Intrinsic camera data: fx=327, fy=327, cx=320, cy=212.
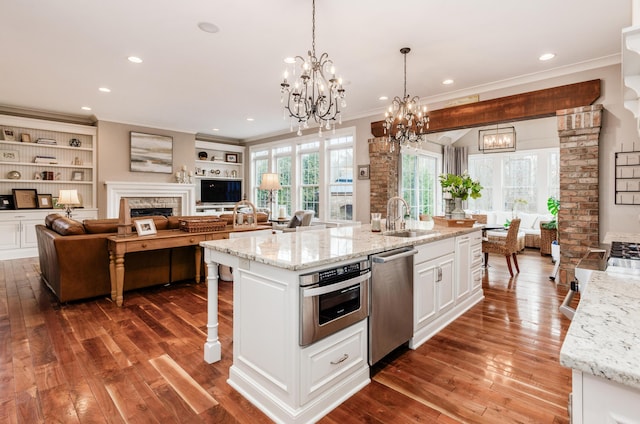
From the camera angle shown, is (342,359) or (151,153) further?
(151,153)

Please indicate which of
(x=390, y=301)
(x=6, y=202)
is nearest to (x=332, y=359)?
(x=390, y=301)

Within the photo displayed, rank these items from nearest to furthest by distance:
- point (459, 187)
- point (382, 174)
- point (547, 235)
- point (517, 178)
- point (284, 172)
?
point (459, 187)
point (382, 174)
point (547, 235)
point (517, 178)
point (284, 172)

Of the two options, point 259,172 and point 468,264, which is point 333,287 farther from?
point 259,172

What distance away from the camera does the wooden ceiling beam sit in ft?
13.0

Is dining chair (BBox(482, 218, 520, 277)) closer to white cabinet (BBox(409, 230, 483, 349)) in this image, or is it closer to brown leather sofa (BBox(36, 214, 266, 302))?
white cabinet (BBox(409, 230, 483, 349))

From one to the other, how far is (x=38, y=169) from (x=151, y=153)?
6.70 feet

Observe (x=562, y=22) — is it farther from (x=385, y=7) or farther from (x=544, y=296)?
(x=544, y=296)

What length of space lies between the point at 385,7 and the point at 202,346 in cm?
319

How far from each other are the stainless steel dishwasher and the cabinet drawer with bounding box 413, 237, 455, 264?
0.44 feet

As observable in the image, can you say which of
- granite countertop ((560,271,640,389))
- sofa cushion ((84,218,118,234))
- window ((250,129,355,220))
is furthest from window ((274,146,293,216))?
granite countertop ((560,271,640,389))

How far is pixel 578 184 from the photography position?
3.97 meters

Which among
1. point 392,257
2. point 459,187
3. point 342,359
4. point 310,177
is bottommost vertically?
point 342,359

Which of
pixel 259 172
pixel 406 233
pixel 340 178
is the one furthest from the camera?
pixel 259 172

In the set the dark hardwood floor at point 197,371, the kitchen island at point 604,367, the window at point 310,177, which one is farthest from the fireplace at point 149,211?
the kitchen island at point 604,367
